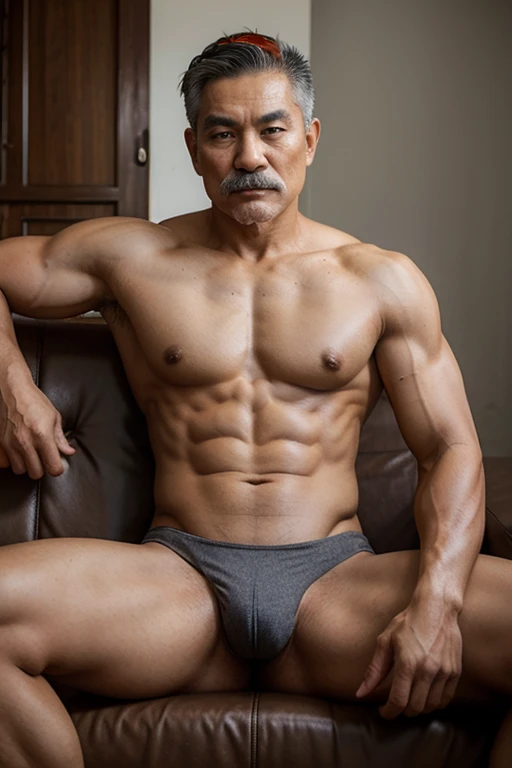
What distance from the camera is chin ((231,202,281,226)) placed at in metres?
1.55

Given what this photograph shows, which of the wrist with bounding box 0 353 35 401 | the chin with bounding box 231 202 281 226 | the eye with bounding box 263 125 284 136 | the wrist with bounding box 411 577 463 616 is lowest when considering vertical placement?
the wrist with bounding box 411 577 463 616

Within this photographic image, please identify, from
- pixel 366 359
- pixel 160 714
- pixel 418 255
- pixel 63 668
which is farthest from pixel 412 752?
pixel 418 255

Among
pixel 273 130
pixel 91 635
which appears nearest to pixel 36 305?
pixel 273 130

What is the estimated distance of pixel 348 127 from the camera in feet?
13.0

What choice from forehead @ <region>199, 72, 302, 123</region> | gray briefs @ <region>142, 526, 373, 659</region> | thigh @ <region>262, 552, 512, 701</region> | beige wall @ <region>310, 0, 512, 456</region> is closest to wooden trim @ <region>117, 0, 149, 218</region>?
beige wall @ <region>310, 0, 512, 456</region>

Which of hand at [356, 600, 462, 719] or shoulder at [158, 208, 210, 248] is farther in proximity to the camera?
shoulder at [158, 208, 210, 248]

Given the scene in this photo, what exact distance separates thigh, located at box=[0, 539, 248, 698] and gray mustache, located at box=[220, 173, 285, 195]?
62 centimetres

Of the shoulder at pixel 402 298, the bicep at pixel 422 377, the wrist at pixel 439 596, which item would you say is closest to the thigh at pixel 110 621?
the wrist at pixel 439 596

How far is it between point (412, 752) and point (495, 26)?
11.0ft

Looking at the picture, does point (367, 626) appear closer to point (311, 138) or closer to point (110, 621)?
point (110, 621)

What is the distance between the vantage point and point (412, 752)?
4.10 feet

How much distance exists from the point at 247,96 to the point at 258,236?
0.78 ft

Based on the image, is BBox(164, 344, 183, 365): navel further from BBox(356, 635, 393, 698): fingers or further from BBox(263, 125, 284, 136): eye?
BBox(356, 635, 393, 698): fingers

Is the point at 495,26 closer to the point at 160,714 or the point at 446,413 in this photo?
the point at 446,413
